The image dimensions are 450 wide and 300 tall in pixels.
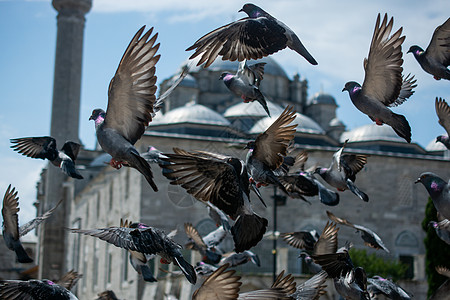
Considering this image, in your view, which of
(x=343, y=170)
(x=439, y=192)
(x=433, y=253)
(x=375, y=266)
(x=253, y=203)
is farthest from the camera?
(x=253, y=203)

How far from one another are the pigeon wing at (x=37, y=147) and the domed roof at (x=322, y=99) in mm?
41001

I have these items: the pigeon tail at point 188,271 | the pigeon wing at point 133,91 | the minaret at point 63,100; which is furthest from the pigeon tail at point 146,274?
the minaret at point 63,100

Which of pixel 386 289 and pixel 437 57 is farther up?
pixel 437 57

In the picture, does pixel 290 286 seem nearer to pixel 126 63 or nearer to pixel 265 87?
pixel 126 63

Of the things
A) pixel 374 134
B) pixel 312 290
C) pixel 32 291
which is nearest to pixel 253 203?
pixel 374 134

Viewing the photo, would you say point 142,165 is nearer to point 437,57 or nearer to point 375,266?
point 437,57

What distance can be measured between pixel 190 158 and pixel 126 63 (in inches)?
23.7

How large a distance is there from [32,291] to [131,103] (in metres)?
1.47

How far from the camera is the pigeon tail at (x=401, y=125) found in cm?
455

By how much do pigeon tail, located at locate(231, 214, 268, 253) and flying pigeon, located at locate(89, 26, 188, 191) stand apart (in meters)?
0.60

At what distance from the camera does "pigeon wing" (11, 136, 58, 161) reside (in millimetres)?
5418

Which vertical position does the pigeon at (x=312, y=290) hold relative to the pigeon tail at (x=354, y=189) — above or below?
below

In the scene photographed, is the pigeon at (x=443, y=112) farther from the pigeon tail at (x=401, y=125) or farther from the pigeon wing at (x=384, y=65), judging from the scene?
the pigeon tail at (x=401, y=125)

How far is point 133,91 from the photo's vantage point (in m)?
4.11
